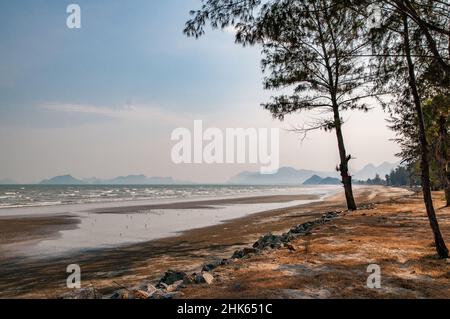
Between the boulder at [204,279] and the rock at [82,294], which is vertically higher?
the rock at [82,294]

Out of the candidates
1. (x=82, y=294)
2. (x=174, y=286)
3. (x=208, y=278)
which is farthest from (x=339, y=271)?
(x=82, y=294)

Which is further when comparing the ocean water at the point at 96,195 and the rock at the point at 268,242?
the ocean water at the point at 96,195

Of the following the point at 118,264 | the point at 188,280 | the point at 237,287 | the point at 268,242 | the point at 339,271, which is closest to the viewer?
the point at 237,287

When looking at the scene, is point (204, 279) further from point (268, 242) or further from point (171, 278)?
point (268, 242)

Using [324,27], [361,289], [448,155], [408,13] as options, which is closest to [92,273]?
[361,289]

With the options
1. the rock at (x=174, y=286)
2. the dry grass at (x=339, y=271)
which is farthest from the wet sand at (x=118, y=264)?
the dry grass at (x=339, y=271)

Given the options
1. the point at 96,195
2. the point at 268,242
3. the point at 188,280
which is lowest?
the point at 96,195

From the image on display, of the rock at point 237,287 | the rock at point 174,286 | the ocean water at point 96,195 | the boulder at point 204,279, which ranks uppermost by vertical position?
the rock at point 237,287

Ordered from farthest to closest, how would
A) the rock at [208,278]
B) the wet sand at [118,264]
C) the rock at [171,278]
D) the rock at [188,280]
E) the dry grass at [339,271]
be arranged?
the wet sand at [118,264], the rock at [171,278], the rock at [188,280], the rock at [208,278], the dry grass at [339,271]

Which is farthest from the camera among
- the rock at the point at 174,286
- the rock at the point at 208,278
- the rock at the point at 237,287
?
the rock at the point at 208,278

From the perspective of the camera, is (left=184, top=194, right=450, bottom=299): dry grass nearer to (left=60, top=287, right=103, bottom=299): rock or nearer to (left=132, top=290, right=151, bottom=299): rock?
(left=132, top=290, right=151, bottom=299): rock

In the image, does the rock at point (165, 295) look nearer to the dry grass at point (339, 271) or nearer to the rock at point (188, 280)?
the dry grass at point (339, 271)
